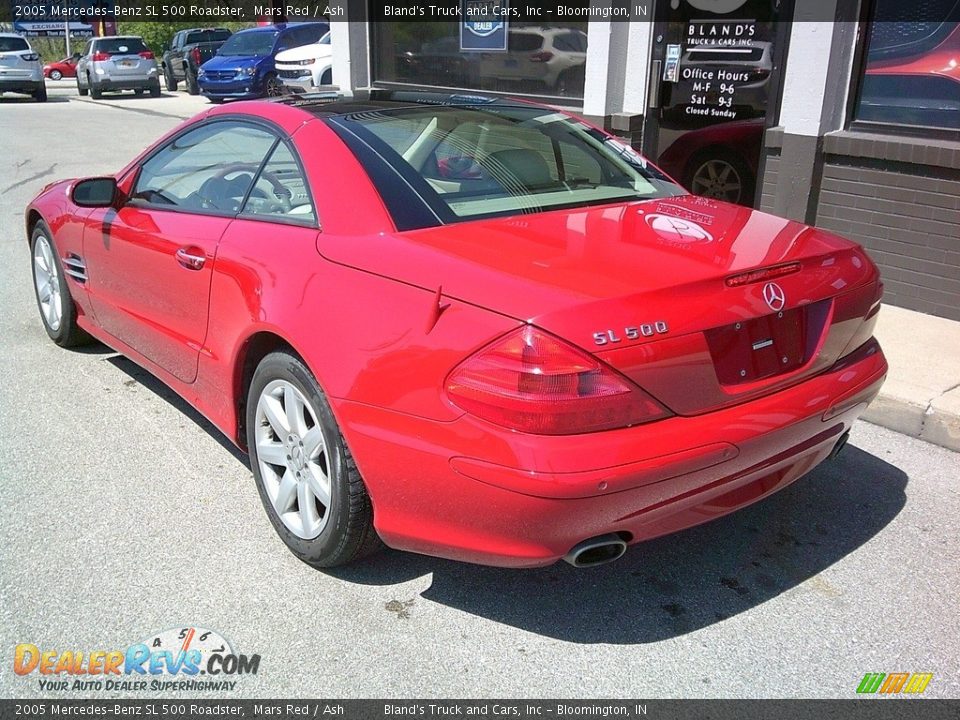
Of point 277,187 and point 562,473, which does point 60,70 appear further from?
point 562,473

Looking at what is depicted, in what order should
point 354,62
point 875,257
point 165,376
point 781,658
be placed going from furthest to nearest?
point 354,62, point 875,257, point 165,376, point 781,658

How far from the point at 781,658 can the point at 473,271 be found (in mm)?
1471

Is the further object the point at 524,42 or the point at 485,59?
the point at 485,59

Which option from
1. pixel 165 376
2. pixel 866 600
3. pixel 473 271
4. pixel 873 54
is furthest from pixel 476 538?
pixel 873 54

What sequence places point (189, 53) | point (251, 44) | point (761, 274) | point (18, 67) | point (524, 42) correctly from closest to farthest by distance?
point (761, 274)
point (524, 42)
point (251, 44)
point (18, 67)
point (189, 53)

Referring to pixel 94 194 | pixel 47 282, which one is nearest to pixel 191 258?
pixel 94 194

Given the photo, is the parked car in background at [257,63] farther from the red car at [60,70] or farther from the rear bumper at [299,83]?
the red car at [60,70]

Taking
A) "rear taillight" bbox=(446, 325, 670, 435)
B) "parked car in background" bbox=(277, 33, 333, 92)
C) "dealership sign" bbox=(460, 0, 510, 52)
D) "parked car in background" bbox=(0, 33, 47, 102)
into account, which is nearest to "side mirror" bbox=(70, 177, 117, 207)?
"rear taillight" bbox=(446, 325, 670, 435)

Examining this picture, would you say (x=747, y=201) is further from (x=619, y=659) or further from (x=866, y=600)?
(x=619, y=659)

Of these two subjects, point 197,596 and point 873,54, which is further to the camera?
point 873,54

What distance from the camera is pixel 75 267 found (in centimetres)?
471

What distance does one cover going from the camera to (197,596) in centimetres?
295

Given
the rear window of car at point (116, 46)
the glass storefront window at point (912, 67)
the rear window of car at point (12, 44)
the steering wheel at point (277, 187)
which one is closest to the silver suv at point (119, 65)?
the rear window of car at point (116, 46)

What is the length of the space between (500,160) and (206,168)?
147 cm
